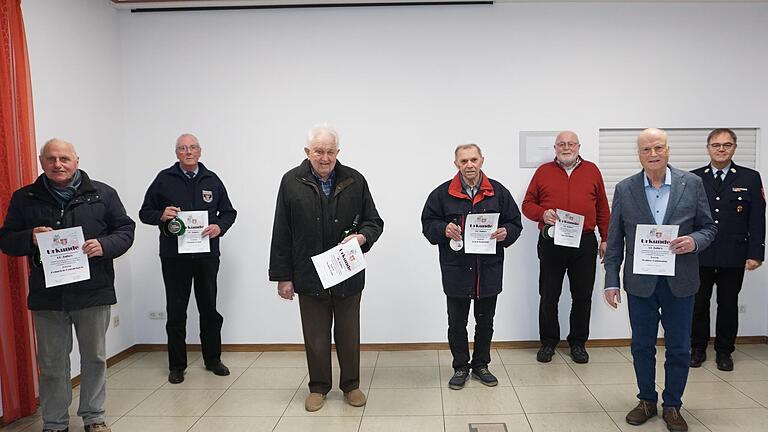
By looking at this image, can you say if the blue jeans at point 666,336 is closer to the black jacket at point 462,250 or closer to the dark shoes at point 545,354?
the black jacket at point 462,250

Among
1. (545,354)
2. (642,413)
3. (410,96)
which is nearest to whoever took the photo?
(642,413)

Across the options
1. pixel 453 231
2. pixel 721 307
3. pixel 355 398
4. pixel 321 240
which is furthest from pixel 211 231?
pixel 721 307

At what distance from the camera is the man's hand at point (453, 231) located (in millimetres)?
3740

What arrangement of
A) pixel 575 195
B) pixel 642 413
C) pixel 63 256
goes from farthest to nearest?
pixel 575 195 < pixel 642 413 < pixel 63 256

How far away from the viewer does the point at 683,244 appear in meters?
2.99

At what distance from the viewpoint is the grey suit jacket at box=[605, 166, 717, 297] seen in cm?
304

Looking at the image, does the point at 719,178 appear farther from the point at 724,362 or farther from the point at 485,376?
the point at 485,376

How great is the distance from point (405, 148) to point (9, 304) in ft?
10.4

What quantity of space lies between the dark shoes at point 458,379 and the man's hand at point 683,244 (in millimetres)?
1703

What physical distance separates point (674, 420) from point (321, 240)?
7.63 feet

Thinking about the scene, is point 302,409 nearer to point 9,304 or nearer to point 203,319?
point 203,319

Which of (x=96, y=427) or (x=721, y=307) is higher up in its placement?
(x=721, y=307)

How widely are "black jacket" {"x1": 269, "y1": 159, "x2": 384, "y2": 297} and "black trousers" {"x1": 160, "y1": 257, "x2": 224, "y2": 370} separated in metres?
0.95

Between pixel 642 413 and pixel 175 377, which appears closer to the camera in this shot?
pixel 642 413
